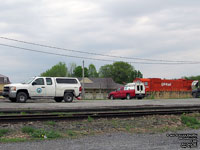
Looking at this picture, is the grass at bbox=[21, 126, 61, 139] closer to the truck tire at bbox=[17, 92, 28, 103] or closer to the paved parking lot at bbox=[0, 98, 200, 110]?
the paved parking lot at bbox=[0, 98, 200, 110]

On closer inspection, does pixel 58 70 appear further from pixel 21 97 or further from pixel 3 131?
pixel 3 131

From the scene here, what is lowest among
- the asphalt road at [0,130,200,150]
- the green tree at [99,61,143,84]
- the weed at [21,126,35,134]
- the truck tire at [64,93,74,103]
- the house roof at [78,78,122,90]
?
the asphalt road at [0,130,200,150]

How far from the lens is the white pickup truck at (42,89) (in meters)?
20.8

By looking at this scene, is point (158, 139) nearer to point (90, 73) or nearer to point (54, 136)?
point (54, 136)

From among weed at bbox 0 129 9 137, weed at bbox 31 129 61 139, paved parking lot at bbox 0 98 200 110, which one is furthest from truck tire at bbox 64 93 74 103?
weed at bbox 31 129 61 139

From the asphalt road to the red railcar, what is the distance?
29898mm

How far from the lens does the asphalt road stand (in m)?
7.17

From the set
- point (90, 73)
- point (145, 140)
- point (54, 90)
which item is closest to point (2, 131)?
point (145, 140)

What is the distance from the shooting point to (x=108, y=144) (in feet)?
25.0

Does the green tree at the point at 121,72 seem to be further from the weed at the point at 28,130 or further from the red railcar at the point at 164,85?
the weed at the point at 28,130

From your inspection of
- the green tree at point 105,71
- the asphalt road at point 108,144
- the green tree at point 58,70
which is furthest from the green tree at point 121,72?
the asphalt road at point 108,144

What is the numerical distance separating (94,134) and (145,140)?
71.5 inches

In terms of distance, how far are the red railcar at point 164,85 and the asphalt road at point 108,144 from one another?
29.9 meters

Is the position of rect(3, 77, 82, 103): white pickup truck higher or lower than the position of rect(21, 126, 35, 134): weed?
higher
